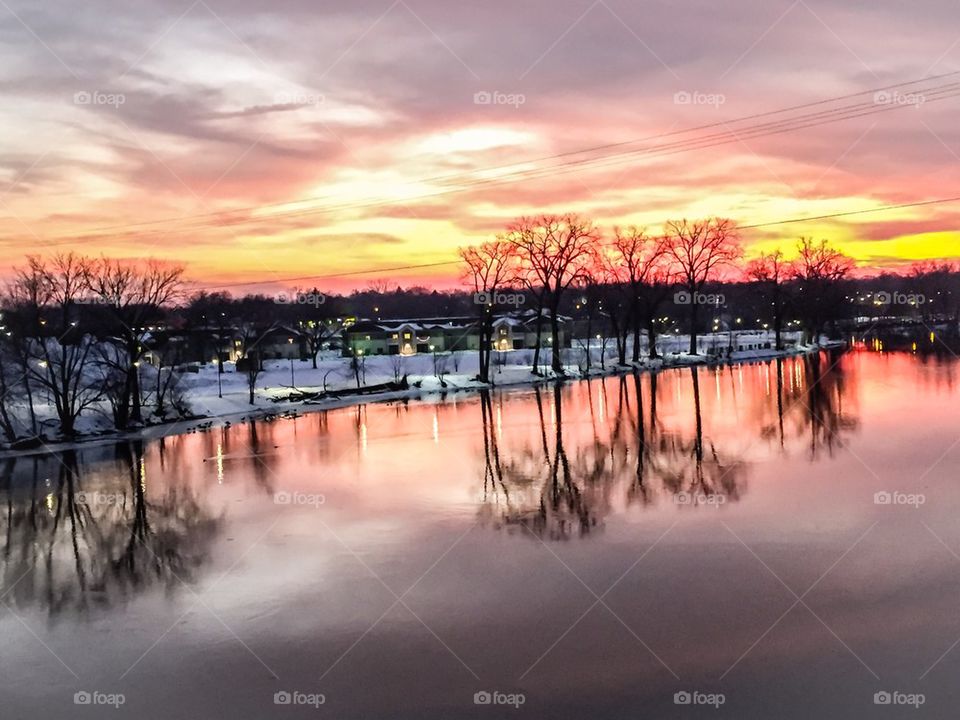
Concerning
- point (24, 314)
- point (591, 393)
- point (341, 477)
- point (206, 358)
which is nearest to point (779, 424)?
point (341, 477)

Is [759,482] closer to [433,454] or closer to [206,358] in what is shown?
[433,454]

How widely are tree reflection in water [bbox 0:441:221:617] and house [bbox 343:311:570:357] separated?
267ft

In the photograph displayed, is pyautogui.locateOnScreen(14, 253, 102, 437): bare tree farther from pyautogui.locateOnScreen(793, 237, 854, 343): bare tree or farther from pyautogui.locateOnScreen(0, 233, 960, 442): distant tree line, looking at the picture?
pyautogui.locateOnScreen(793, 237, 854, 343): bare tree

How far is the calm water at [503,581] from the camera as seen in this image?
872cm

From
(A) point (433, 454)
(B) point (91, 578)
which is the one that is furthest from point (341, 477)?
(B) point (91, 578)

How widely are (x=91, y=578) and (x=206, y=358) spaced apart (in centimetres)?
8086

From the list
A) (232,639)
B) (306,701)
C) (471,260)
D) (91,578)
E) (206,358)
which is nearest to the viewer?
(306,701)

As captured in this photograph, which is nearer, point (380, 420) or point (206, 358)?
point (380, 420)

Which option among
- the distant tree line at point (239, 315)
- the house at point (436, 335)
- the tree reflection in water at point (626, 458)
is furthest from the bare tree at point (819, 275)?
the tree reflection in water at point (626, 458)

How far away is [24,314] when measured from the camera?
A: 1454 inches

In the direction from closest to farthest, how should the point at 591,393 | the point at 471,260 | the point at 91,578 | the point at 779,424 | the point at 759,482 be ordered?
the point at 91,578 < the point at 759,482 < the point at 779,424 < the point at 591,393 < the point at 471,260

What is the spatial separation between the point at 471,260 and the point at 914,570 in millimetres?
52229

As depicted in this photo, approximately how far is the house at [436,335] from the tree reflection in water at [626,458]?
65386mm

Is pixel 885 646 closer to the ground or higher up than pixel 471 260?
closer to the ground
